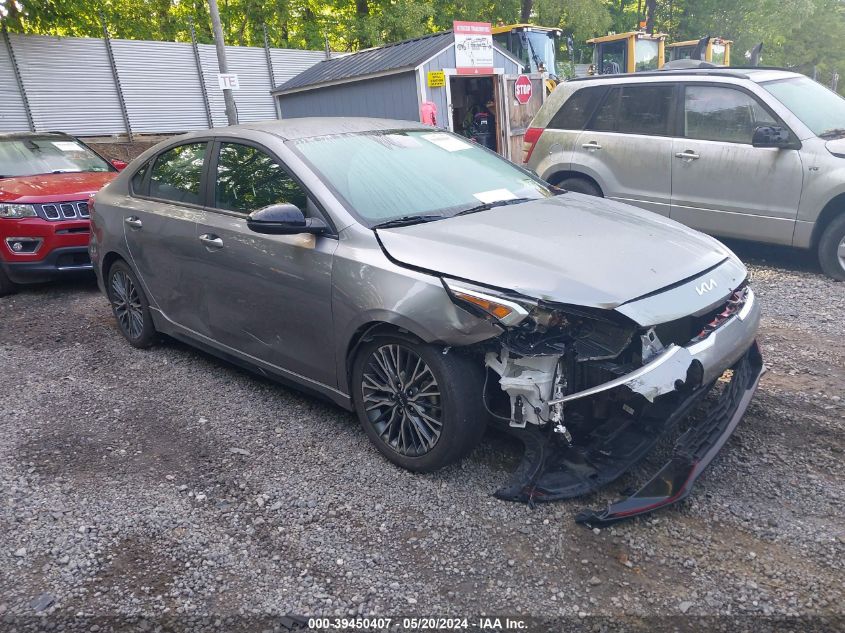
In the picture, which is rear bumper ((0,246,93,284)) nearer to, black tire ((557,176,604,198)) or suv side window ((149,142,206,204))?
suv side window ((149,142,206,204))

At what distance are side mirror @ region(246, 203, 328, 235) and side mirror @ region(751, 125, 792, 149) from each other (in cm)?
464

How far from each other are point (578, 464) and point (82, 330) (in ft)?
15.7

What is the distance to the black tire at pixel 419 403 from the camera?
9.83ft

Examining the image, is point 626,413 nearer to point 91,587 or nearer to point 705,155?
point 91,587

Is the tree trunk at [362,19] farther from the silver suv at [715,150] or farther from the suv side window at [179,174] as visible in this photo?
the suv side window at [179,174]

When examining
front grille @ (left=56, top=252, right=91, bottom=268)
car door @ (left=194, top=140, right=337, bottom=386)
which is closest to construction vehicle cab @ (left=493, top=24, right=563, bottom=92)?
front grille @ (left=56, top=252, right=91, bottom=268)

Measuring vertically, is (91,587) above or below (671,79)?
below

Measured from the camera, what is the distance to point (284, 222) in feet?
10.8

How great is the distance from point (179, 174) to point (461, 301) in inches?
104

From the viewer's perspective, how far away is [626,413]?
296cm

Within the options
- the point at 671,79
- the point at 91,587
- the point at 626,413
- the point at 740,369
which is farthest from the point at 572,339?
the point at 671,79

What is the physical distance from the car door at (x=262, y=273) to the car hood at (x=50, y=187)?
11.7ft

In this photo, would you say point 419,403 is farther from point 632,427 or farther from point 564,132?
point 564,132

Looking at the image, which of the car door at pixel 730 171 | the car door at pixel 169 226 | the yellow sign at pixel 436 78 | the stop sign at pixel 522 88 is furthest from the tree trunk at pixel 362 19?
the car door at pixel 169 226
